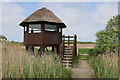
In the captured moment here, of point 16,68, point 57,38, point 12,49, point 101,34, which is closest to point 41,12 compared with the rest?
point 57,38

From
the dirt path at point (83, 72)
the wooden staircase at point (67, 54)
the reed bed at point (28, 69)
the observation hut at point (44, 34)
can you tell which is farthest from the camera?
the observation hut at point (44, 34)

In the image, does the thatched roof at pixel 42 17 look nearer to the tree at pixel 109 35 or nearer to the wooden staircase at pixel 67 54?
the wooden staircase at pixel 67 54

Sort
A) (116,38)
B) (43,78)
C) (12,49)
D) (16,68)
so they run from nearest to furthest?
(43,78), (16,68), (12,49), (116,38)

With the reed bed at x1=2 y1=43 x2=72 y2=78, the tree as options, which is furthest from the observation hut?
the reed bed at x1=2 y1=43 x2=72 y2=78

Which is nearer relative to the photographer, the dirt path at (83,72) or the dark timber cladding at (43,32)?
the dirt path at (83,72)

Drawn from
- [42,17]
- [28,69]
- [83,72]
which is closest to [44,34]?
[42,17]

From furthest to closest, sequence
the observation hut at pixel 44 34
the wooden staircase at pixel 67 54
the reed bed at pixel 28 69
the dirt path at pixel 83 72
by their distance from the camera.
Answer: the observation hut at pixel 44 34 → the wooden staircase at pixel 67 54 → the dirt path at pixel 83 72 → the reed bed at pixel 28 69

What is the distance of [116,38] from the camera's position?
14.5m

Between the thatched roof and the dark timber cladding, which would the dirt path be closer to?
the dark timber cladding

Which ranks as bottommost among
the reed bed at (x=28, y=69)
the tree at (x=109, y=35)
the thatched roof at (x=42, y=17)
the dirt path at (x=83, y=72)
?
the dirt path at (x=83, y=72)

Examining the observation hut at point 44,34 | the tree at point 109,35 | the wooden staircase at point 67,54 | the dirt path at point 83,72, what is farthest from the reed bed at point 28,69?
the tree at point 109,35

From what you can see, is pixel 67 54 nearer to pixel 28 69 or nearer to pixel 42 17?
pixel 42 17

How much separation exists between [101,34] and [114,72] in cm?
901

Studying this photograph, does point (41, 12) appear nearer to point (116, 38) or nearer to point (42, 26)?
point (42, 26)
